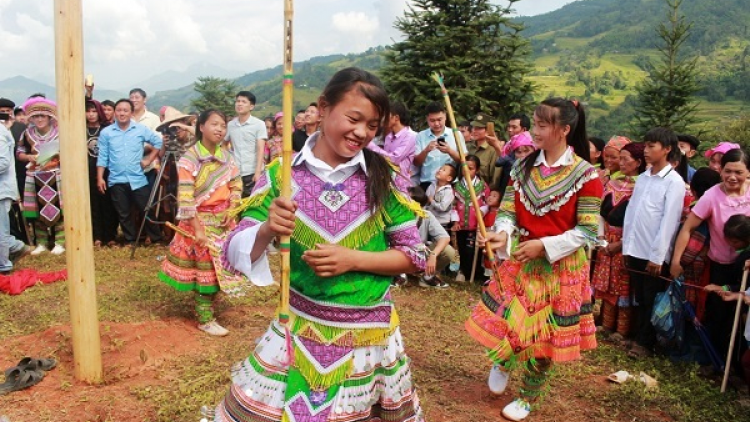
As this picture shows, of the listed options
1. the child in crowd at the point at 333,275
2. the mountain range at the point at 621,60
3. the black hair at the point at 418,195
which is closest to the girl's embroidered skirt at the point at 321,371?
the child in crowd at the point at 333,275

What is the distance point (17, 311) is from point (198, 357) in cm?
248

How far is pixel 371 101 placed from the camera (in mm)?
2131

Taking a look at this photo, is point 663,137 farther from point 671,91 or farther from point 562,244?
point 671,91

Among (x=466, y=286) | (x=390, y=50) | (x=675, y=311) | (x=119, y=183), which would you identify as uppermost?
(x=390, y=50)

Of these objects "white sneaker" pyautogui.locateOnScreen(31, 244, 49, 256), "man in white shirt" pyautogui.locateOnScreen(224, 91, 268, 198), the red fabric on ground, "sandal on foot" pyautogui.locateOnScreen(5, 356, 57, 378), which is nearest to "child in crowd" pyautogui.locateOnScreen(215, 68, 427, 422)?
"sandal on foot" pyautogui.locateOnScreen(5, 356, 57, 378)

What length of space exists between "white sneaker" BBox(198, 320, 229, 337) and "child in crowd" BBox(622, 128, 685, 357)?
12.4 ft

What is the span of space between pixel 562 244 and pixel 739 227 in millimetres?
1879

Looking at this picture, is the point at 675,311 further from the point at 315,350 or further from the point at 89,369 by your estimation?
the point at 89,369

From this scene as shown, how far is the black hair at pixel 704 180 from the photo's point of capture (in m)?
5.29

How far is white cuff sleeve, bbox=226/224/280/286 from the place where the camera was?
2.08 m

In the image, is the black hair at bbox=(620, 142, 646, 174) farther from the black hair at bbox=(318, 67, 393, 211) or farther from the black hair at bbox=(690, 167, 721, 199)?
the black hair at bbox=(318, 67, 393, 211)

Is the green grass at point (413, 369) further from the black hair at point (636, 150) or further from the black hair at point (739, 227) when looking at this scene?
the black hair at point (636, 150)

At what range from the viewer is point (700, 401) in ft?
14.0

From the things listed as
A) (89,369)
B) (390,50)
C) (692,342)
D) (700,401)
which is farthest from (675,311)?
(390,50)
